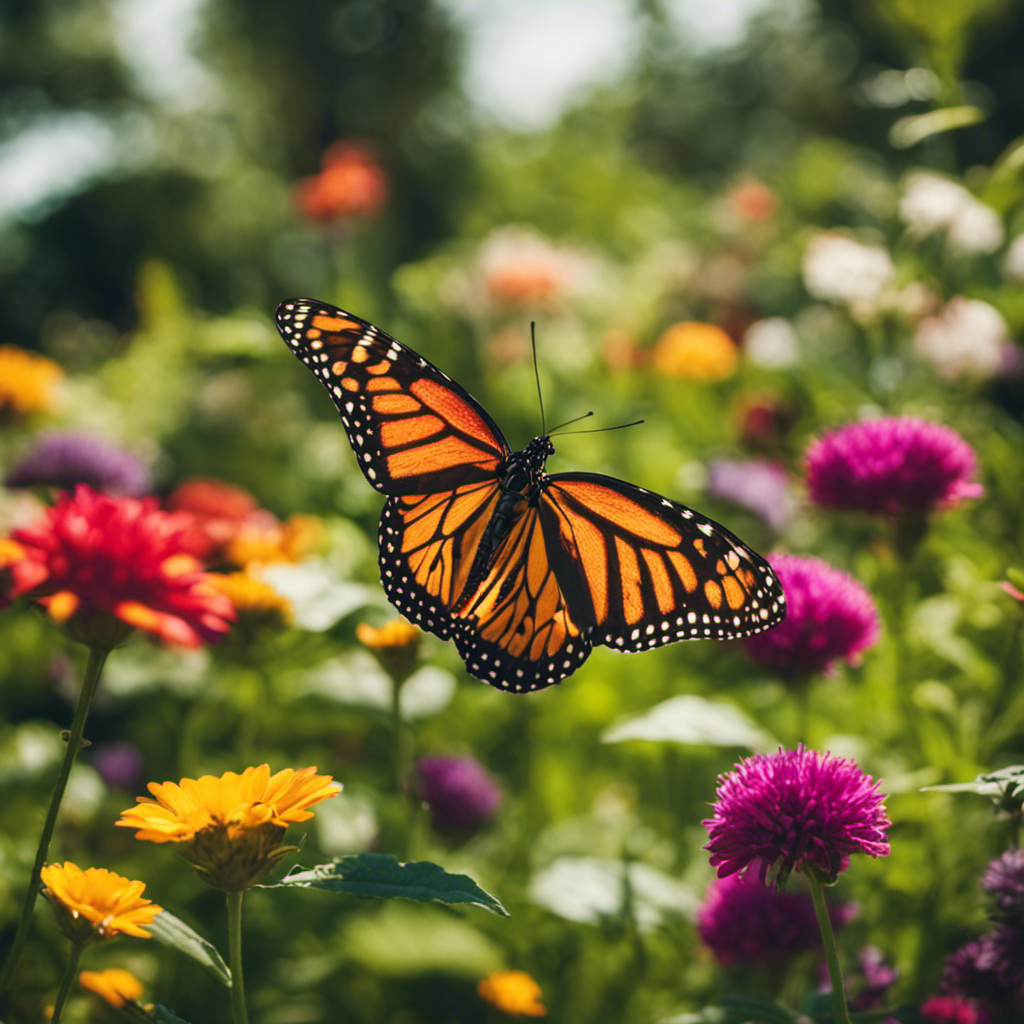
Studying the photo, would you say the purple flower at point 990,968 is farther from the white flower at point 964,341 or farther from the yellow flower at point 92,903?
the white flower at point 964,341

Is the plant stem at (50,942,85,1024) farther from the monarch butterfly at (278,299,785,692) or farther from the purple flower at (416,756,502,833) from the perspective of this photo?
the purple flower at (416,756,502,833)

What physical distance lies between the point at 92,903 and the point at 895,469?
0.89 m

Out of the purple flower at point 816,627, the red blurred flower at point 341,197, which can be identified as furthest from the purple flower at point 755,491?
the red blurred flower at point 341,197

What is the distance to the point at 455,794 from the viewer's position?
4.62 ft

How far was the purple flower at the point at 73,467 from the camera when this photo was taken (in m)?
1.61

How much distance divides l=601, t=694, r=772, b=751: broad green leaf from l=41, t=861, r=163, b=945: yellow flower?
44cm

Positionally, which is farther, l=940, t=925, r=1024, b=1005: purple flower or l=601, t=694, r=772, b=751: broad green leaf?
l=601, t=694, r=772, b=751: broad green leaf

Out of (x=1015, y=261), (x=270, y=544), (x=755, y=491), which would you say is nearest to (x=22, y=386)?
(x=270, y=544)

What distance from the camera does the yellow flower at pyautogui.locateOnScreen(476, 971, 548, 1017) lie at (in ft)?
3.14

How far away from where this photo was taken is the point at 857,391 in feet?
5.32

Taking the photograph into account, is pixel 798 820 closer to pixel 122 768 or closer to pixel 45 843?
pixel 45 843

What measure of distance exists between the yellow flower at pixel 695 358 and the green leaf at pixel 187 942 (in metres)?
1.75

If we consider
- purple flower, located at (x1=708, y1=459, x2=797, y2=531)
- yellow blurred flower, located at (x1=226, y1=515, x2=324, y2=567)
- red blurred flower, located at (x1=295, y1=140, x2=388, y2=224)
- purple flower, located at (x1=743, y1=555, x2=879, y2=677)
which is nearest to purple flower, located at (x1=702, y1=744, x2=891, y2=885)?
purple flower, located at (x1=743, y1=555, x2=879, y2=677)

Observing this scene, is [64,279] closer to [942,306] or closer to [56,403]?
[56,403]
